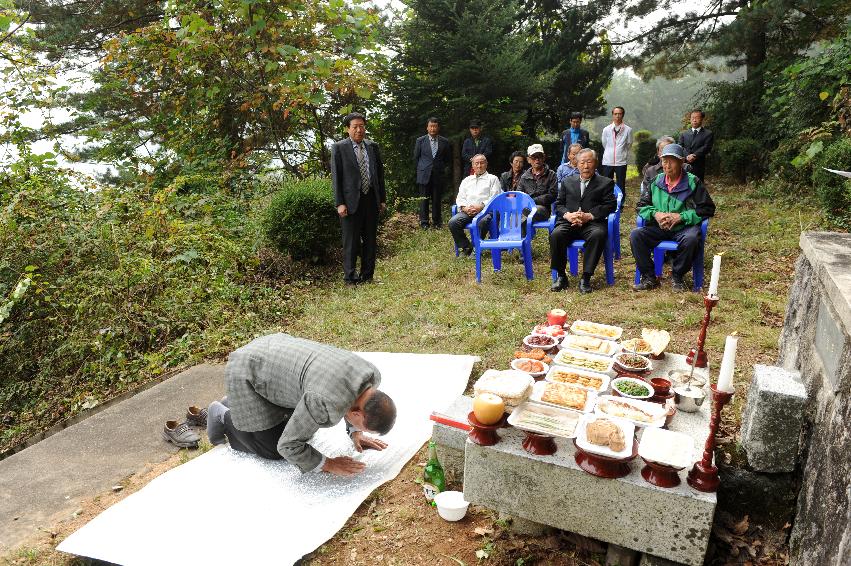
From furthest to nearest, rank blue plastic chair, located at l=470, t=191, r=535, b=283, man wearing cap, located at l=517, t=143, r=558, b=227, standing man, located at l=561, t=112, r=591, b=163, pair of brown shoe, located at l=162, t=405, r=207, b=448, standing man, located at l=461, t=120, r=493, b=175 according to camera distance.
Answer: standing man, located at l=561, t=112, r=591, b=163
standing man, located at l=461, t=120, r=493, b=175
man wearing cap, located at l=517, t=143, r=558, b=227
blue plastic chair, located at l=470, t=191, r=535, b=283
pair of brown shoe, located at l=162, t=405, r=207, b=448

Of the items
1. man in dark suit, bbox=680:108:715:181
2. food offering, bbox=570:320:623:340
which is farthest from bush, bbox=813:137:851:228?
food offering, bbox=570:320:623:340

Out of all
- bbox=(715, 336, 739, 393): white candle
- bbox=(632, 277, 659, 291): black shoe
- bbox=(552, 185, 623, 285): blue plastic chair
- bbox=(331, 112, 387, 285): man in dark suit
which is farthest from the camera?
bbox=(331, 112, 387, 285): man in dark suit

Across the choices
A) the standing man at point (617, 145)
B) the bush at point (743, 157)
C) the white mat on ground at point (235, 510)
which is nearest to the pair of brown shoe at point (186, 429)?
the white mat on ground at point (235, 510)

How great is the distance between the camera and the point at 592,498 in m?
2.12

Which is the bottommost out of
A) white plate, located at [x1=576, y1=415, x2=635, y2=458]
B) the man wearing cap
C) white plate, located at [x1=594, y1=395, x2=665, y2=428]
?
white plate, located at [x1=594, y1=395, x2=665, y2=428]

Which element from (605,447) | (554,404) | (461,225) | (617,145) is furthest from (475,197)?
(605,447)

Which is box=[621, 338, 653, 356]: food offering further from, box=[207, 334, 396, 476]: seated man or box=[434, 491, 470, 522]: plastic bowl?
box=[207, 334, 396, 476]: seated man

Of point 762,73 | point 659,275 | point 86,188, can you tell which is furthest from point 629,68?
point 86,188

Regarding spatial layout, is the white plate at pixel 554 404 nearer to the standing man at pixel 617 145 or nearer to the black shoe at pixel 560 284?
the black shoe at pixel 560 284

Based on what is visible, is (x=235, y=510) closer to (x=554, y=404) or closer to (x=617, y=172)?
(x=554, y=404)

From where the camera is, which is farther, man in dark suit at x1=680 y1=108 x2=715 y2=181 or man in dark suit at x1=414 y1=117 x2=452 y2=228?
man in dark suit at x1=414 y1=117 x2=452 y2=228

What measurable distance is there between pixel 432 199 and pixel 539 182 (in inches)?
92.7

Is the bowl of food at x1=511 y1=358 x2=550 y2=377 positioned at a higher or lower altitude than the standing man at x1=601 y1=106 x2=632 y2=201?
lower

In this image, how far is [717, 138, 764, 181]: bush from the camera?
11164 mm
